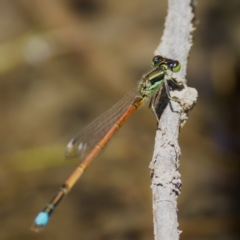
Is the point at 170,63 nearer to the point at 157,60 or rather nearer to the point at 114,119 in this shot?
the point at 157,60

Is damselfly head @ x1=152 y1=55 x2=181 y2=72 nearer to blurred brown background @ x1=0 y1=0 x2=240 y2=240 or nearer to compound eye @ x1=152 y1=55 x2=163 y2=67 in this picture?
compound eye @ x1=152 y1=55 x2=163 y2=67

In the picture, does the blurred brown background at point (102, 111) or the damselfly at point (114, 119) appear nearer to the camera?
the damselfly at point (114, 119)

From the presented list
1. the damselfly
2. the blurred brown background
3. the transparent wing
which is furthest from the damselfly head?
the blurred brown background

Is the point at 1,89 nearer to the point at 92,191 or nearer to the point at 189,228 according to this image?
the point at 92,191

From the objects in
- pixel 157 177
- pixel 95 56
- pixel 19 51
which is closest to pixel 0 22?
pixel 19 51

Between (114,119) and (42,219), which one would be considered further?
(114,119)

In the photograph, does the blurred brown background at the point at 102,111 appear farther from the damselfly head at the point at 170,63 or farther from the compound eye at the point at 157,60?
the damselfly head at the point at 170,63

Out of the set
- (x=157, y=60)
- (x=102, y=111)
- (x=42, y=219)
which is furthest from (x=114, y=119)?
(x=102, y=111)

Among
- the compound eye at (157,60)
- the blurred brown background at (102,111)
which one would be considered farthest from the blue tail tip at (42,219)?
the blurred brown background at (102,111)
